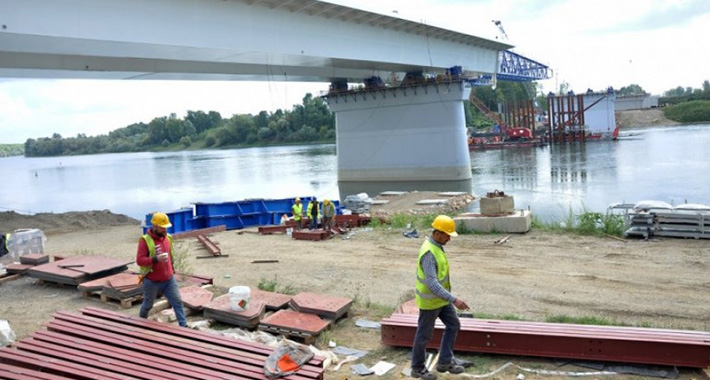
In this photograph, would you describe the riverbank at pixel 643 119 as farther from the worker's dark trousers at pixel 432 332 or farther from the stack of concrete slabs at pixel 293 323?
the worker's dark trousers at pixel 432 332

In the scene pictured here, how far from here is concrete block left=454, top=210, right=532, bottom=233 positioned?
640 inches

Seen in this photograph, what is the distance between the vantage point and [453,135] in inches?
1640

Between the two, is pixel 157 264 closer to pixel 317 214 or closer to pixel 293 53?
pixel 317 214

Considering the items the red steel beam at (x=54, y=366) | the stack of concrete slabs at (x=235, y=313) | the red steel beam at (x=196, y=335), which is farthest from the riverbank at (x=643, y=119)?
the red steel beam at (x=54, y=366)

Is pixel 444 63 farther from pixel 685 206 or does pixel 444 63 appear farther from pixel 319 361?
pixel 319 361

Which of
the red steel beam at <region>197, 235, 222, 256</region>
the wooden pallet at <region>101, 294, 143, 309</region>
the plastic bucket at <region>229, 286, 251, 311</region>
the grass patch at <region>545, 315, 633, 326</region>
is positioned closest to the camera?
the grass patch at <region>545, 315, 633, 326</region>

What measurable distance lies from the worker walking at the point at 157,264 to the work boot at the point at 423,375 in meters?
3.21

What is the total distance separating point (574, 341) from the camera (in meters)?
5.99

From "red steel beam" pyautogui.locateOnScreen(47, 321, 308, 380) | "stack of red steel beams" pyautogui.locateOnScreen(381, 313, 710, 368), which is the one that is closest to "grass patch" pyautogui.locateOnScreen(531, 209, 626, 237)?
"stack of red steel beams" pyautogui.locateOnScreen(381, 313, 710, 368)

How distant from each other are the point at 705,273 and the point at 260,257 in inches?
391

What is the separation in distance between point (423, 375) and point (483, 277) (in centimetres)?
557

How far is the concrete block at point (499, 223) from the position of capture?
1625cm

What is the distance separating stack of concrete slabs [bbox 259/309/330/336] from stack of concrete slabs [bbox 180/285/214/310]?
124 centimetres

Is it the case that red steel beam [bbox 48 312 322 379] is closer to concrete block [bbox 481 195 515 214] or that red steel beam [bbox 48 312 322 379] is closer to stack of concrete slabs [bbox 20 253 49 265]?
stack of concrete slabs [bbox 20 253 49 265]
